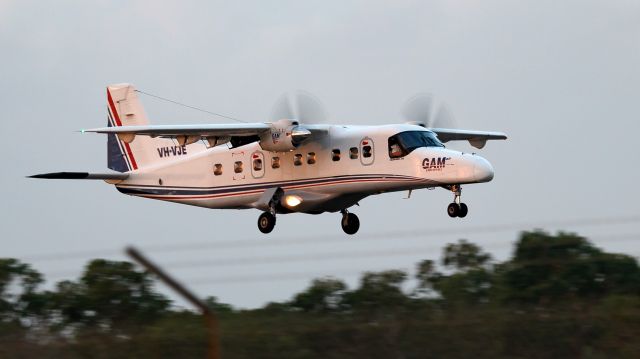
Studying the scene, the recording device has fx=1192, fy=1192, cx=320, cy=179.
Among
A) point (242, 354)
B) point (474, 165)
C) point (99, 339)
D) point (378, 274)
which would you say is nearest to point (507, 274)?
point (378, 274)

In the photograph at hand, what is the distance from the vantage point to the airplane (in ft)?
96.1

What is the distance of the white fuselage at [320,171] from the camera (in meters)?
29.0

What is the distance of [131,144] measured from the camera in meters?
37.0

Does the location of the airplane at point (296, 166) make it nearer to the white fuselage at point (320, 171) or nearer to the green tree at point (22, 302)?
the white fuselage at point (320, 171)

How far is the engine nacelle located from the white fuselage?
0.50m

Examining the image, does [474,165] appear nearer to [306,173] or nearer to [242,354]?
[306,173]

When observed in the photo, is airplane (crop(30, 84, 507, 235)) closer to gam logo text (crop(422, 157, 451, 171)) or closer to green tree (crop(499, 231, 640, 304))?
gam logo text (crop(422, 157, 451, 171))

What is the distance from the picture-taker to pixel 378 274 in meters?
12.4

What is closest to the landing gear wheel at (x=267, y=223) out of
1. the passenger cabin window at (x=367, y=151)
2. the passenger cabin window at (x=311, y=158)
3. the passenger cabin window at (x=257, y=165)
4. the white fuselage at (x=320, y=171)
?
the white fuselage at (x=320, y=171)

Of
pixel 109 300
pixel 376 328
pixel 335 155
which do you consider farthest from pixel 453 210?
pixel 376 328

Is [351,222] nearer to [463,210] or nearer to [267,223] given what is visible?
[267,223]

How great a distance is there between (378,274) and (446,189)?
17.5 m

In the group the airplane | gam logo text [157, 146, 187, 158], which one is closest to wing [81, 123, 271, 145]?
the airplane

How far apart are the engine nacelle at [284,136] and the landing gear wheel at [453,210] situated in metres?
4.16
